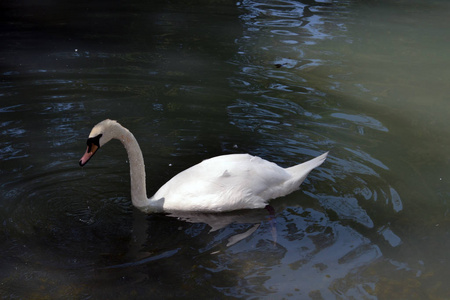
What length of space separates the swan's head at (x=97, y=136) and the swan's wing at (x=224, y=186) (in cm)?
73

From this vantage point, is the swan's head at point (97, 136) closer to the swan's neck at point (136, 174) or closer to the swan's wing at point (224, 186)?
the swan's neck at point (136, 174)

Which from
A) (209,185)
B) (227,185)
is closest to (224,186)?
(227,185)

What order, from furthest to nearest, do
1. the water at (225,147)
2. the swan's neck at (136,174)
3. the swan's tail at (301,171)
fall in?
the swan's tail at (301,171), the swan's neck at (136,174), the water at (225,147)

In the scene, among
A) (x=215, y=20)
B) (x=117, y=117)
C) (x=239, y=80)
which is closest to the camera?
(x=117, y=117)

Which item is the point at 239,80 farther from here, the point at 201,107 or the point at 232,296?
the point at 232,296

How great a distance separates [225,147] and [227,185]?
1.29 metres

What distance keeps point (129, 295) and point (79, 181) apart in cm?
185

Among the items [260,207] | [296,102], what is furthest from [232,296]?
[296,102]

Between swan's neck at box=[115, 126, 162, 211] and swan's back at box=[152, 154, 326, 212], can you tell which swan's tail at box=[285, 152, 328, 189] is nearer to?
swan's back at box=[152, 154, 326, 212]

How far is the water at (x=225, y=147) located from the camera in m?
4.40

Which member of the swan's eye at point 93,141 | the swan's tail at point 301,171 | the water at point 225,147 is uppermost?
the swan's eye at point 93,141

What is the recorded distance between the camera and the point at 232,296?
13.5 ft

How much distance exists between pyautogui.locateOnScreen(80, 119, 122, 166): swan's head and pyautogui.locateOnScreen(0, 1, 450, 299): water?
1.90ft

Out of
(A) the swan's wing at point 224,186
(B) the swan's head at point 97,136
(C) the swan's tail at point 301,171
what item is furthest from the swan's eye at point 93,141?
(C) the swan's tail at point 301,171
